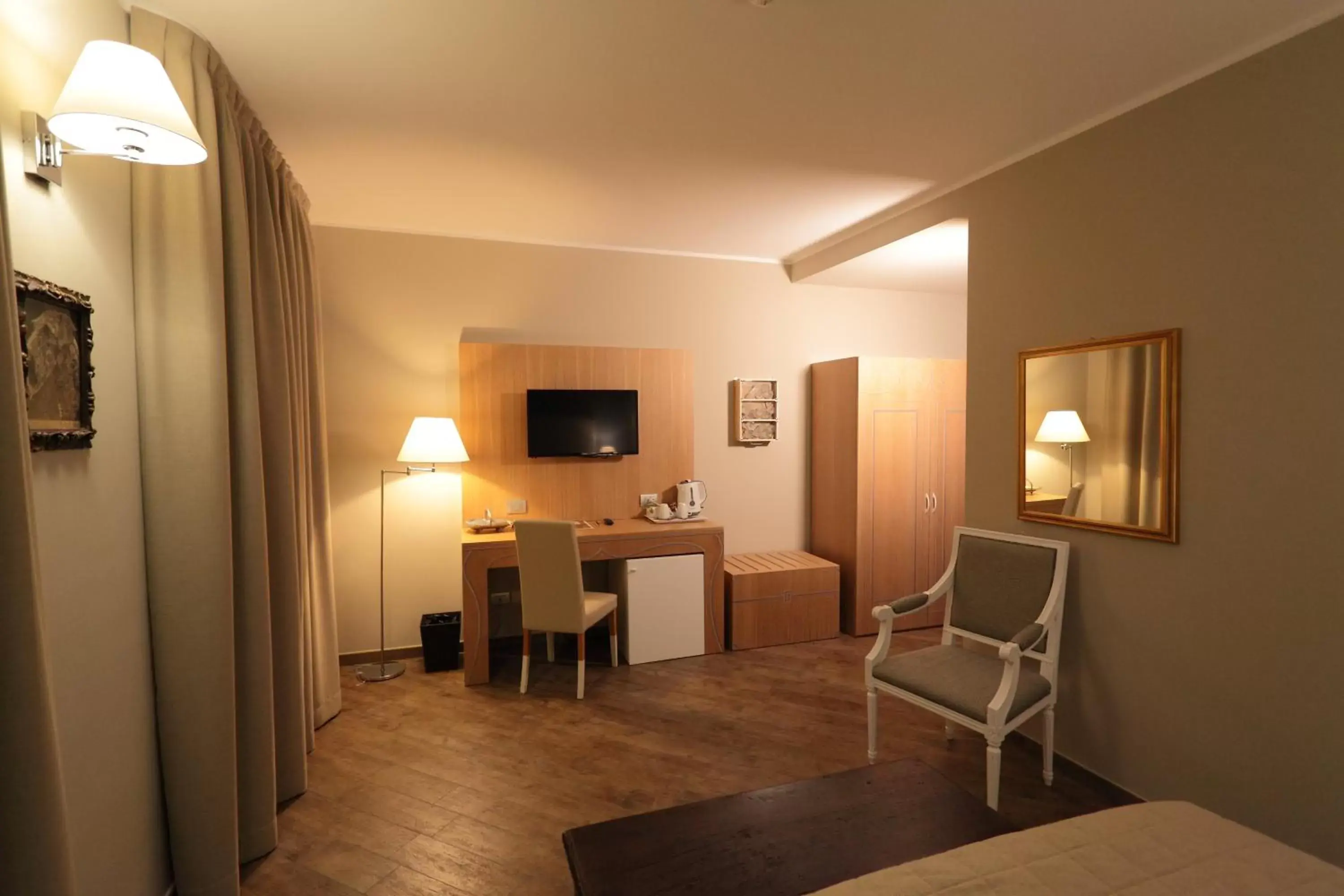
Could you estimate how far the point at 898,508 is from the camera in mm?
A: 4234

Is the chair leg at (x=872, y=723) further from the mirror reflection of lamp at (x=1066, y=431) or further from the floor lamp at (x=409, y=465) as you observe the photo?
the floor lamp at (x=409, y=465)

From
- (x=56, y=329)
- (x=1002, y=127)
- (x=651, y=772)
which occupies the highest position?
(x=1002, y=127)

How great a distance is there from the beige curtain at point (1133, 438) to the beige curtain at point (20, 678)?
10.2ft

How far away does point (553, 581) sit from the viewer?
3.26 meters

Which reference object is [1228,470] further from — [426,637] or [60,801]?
[426,637]

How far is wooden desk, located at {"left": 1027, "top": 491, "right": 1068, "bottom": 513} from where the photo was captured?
8.44ft

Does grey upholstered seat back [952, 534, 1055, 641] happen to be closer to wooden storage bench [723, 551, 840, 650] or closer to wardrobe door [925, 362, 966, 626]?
wooden storage bench [723, 551, 840, 650]

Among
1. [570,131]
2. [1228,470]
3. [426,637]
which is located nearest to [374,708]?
[426,637]

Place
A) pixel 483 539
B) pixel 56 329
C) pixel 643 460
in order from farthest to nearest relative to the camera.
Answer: pixel 643 460
pixel 483 539
pixel 56 329

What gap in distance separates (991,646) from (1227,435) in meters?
1.38

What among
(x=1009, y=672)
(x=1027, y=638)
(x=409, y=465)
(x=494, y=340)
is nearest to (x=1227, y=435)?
(x=1027, y=638)

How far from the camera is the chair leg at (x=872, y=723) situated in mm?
2556

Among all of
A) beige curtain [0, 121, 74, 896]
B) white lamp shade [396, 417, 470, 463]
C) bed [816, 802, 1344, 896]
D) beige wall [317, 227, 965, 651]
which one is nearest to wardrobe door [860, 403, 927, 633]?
beige wall [317, 227, 965, 651]

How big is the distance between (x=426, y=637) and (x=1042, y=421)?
3.49 metres
